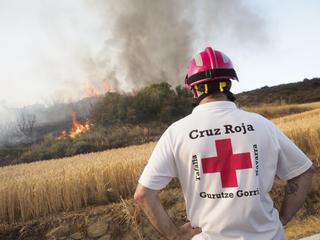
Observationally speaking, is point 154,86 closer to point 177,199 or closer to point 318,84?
point 177,199

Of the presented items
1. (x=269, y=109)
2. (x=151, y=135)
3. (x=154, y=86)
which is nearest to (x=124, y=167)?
(x=151, y=135)

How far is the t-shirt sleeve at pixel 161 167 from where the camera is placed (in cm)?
272

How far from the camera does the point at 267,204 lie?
2734 millimetres

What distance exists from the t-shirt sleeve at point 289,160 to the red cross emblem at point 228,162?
12.7 inches

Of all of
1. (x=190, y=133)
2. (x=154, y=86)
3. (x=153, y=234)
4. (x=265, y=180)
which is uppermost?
(x=154, y=86)

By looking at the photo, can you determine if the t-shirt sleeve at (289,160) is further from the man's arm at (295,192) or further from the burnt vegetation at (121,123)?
the burnt vegetation at (121,123)

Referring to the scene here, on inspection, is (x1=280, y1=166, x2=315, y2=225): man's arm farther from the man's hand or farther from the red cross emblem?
the man's hand

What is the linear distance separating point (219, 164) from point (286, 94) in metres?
66.0

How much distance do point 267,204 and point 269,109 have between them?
145 ft

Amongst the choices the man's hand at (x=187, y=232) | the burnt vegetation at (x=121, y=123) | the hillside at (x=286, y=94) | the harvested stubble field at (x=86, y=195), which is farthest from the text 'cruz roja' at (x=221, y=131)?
the hillside at (x=286, y=94)

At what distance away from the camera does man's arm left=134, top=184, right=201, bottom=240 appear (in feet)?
9.13

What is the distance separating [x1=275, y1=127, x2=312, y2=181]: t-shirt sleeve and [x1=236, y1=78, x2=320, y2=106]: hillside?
57.1 meters

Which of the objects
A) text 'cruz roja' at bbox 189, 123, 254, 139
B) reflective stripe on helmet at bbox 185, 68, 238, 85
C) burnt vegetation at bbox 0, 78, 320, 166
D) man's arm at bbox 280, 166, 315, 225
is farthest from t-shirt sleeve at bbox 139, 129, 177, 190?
burnt vegetation at bbox 0, 78, 320, 166

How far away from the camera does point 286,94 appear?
6594 centimetres
